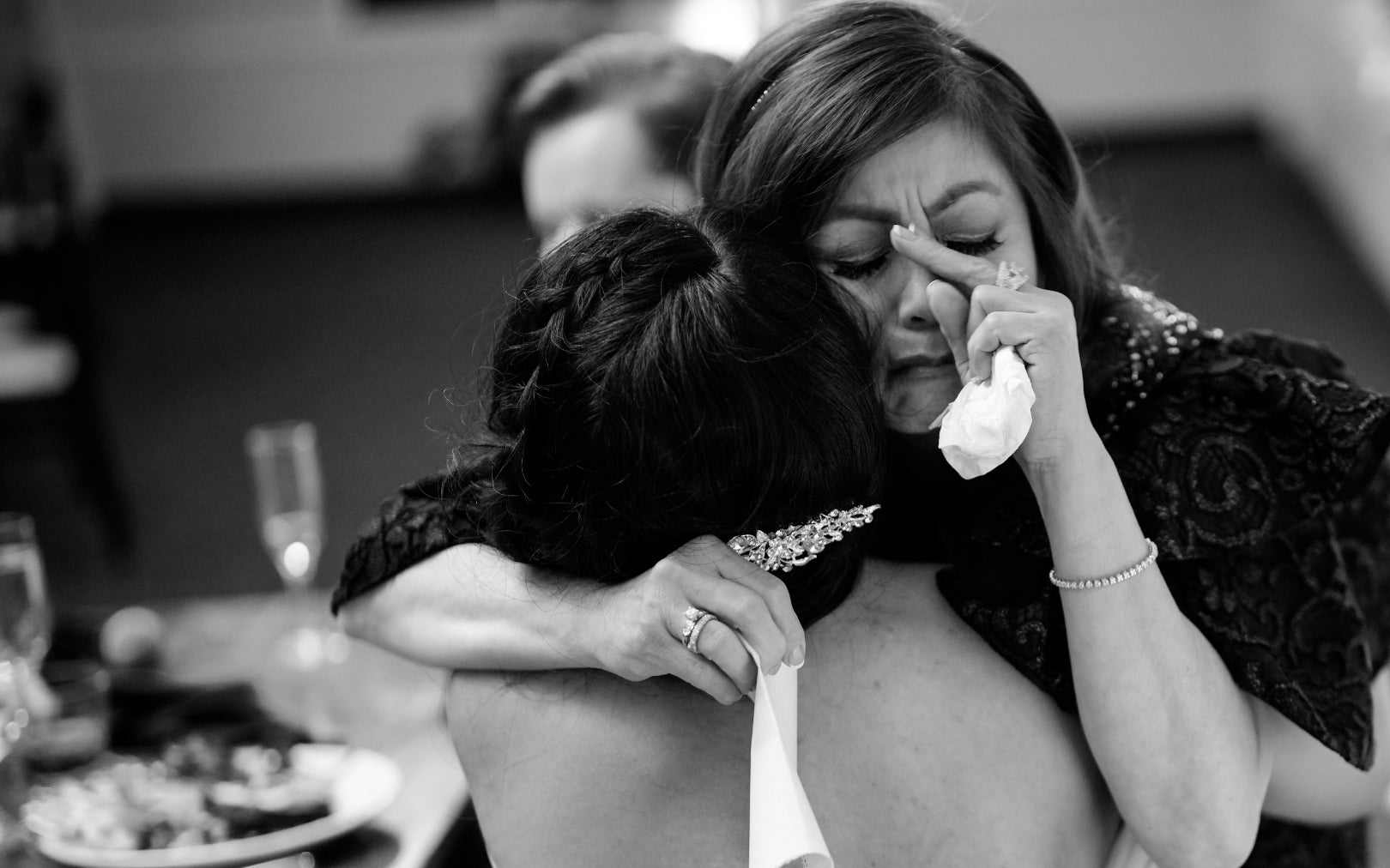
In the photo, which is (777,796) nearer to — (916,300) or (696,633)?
(696,633)

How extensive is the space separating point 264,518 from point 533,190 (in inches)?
37.3

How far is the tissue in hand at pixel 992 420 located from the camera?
3.39 feet

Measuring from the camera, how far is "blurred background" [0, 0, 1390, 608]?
16.3ft

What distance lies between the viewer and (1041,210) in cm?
136

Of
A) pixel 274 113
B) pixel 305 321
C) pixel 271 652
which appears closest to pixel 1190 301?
pixel 305 321

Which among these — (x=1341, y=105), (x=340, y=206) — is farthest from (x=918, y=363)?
(x=340, y=206)

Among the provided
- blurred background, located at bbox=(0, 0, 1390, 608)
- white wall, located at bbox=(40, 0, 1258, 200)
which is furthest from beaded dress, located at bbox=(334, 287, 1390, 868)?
white wall, located at bbox=(40, 0, 1258, 200)

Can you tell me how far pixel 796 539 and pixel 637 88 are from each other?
5.73 ft

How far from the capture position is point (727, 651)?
1.05 metres

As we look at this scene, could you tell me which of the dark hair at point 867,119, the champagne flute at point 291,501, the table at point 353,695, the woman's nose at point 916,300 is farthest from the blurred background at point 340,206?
the woman's nose at point 916,300

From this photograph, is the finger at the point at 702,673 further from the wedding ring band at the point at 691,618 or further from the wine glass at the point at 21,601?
the wine glass at the point at 21,601

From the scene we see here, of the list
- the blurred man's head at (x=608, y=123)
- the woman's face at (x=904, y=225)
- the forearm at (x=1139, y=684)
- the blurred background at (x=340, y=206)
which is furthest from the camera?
the blurred background at (x=340, y=206)

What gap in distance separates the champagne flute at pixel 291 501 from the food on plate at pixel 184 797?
12.0 inches

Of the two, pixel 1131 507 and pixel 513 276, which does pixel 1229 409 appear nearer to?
pixel 1131 507
